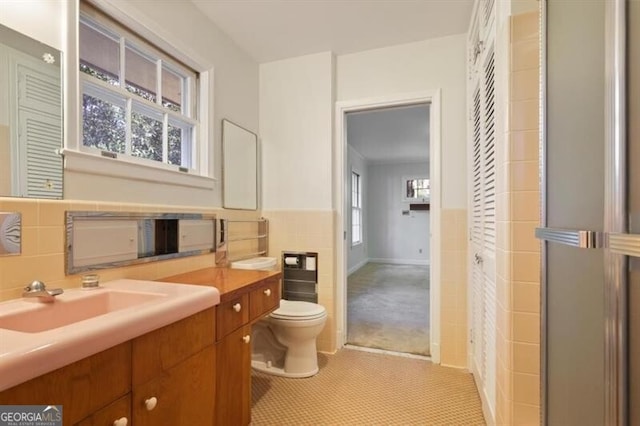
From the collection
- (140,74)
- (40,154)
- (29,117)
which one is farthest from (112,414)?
(140,74)

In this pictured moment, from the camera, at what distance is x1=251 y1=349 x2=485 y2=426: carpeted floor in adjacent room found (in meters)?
1.75

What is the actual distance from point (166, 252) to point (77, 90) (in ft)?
2.87

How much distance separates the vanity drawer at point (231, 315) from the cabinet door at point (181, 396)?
0.09 metres

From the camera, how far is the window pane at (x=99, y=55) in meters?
1.49

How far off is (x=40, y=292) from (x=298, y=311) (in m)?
1.44

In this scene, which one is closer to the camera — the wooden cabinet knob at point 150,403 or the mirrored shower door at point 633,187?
the mirrored shower door at point 633,187

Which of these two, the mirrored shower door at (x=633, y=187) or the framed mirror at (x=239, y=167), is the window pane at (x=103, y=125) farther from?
the mirrored shower door at (x=633, y=187)

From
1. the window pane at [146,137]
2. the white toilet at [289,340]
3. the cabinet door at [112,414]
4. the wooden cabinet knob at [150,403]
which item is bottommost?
the white toilet at [289,340]

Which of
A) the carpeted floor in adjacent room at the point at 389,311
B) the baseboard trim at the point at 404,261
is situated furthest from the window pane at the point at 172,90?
the baseboard trim at the point at 404,261

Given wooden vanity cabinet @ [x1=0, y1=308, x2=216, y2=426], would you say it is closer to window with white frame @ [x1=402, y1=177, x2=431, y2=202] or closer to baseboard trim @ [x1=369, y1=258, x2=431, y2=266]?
baseboard trim @ [x1=369, y1=258, x2=431, y2=266]

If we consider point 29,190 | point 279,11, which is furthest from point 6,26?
point 279,11

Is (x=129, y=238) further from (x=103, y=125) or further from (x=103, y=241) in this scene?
(x=103, y=125)

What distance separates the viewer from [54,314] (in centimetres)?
112

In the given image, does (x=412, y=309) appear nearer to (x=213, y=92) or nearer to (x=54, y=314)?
(x=213, y=92)
